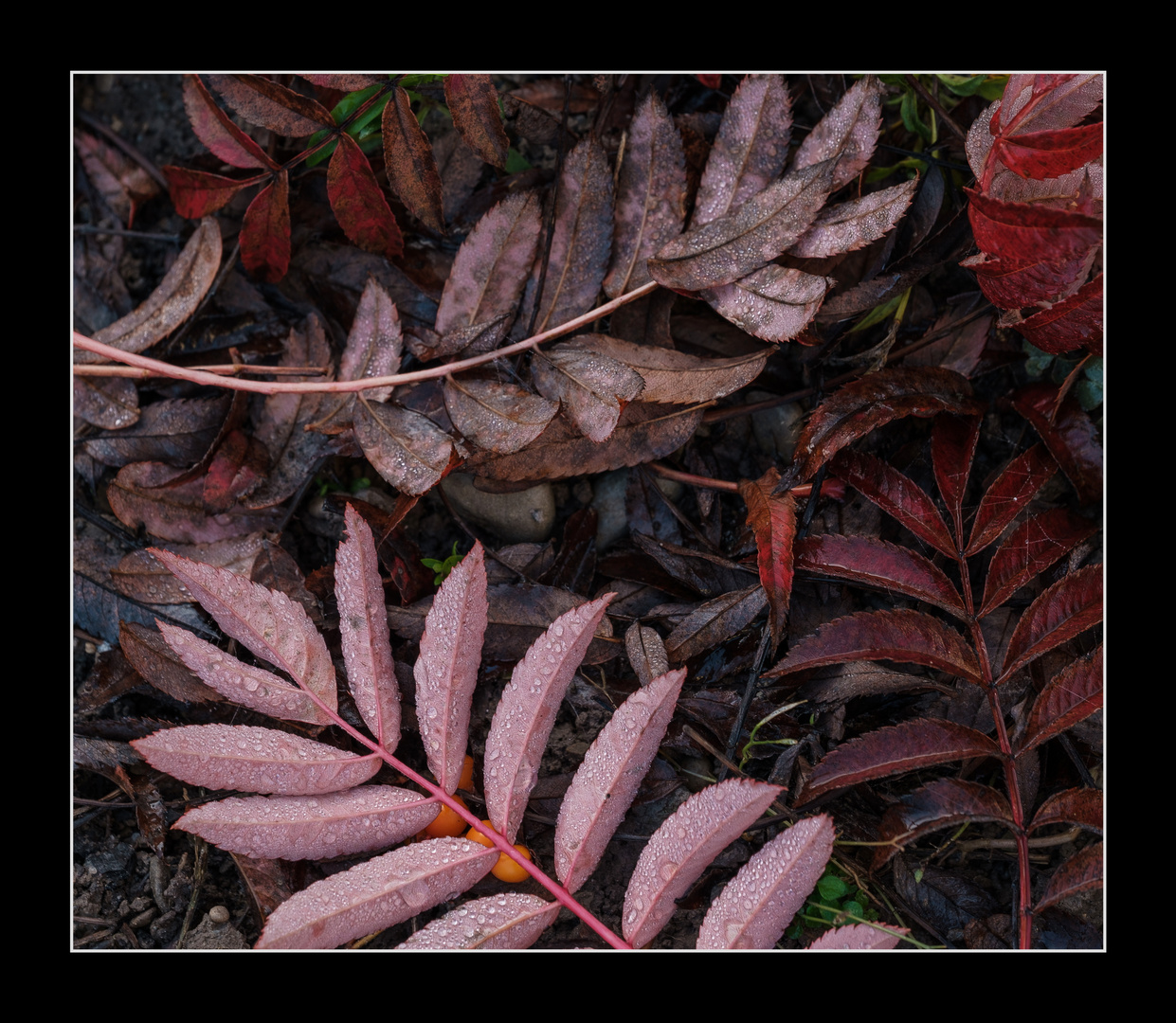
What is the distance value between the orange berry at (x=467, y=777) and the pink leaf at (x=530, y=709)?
161mm

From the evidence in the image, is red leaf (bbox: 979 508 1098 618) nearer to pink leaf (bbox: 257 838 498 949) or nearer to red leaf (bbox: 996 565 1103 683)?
red leaf (bbox: 996 565 1103 683)

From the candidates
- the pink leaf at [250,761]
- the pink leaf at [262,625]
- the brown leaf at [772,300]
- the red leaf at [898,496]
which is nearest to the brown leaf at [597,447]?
the brown leaf at [772,300]

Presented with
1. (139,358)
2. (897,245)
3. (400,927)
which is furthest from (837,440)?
(139,358)

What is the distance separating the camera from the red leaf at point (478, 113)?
1381 mm

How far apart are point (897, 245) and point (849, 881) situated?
1.14 meters

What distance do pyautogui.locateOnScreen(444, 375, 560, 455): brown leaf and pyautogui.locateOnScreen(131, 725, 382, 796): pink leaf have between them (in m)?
0.56

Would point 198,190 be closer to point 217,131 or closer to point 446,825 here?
point 217,131

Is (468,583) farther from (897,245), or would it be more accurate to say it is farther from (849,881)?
(897,245)

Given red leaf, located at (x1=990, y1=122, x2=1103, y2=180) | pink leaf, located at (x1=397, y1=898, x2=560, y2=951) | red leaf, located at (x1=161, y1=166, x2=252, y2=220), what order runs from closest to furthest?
1. red leaf, located at (x1=990, y1=122, x2=1103, y2=180)
2. pink leaf, located at (x1=397, y1=898, x2=560, y2=951)
3. red leaf, located at (x1=161, y1=166, x2=252, y2=220)

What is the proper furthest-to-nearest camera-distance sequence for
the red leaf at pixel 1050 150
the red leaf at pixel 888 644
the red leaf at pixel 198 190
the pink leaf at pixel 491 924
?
the red leaf at pixel 198 190 < the red leaf at pixel 888 644 < the pink leaf at pixel 491 924 < the red leaf at pixel 1050 150

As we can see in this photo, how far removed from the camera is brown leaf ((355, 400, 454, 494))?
1.40 meters

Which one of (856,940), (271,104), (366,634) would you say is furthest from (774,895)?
(271,104)

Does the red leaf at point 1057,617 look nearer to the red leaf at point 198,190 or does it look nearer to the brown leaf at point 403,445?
the brown leaf at point 403,445

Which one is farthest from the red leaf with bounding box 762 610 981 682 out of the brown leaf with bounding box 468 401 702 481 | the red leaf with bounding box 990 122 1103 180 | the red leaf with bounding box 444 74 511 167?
the red leaf with bounding box 444 74 511 167
